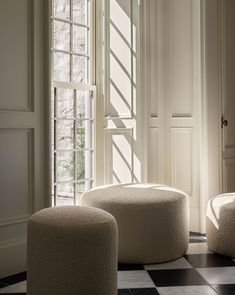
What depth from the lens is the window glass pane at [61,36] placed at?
12.2ft

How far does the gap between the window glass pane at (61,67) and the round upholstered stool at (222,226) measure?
1448 mm

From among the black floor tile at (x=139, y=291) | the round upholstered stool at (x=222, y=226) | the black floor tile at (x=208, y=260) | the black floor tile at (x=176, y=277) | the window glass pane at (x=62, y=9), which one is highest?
the window glass pane at (x=62, y=9)

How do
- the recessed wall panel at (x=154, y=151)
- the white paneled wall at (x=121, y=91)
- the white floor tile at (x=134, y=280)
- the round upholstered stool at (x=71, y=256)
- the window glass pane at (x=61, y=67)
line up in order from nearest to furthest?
the round upholstered stool at (x=71, y=256), the white floor tile at (x=134, y=280), the window glass pane at (x=61, y=67), the white paneled wall at (x=121, y=91), the recessed wall panel at (x=154, y=151)

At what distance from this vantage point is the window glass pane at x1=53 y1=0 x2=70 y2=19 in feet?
12.3

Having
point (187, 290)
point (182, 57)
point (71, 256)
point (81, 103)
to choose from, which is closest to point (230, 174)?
point (182, 57)

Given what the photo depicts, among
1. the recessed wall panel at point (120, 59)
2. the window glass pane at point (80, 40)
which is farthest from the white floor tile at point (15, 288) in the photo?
the window glass pane at point (80, 40)

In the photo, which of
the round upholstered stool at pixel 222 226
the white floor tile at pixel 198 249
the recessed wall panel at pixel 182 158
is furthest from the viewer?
the recessed wall panel at pixel 182 158

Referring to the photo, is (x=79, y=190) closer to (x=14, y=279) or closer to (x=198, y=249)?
(x=198, y=249)

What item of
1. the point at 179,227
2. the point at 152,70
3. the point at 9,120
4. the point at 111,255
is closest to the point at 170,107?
the point at 152,70

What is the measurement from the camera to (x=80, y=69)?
3.97 meters

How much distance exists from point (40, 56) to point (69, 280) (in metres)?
1.50

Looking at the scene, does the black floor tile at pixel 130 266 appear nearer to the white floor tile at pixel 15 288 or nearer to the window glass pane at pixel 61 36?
the white floor tile at pixel 15 288

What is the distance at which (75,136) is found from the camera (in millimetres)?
3898

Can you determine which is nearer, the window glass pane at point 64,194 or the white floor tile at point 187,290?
the white floor tile at point 187,290
